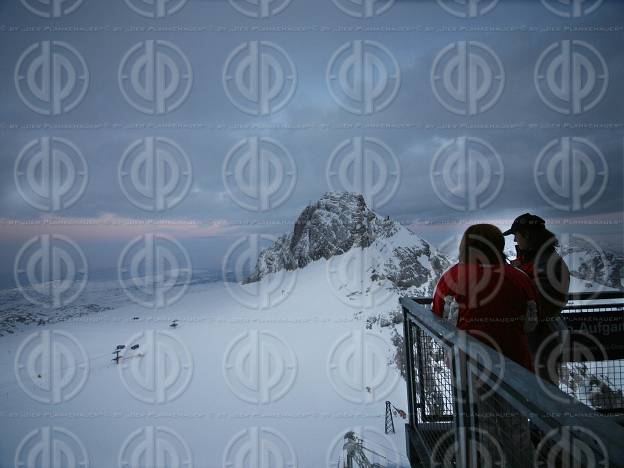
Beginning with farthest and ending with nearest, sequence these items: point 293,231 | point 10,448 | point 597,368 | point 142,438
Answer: point 293,231, point 10,448, point 142,438, point 597,368

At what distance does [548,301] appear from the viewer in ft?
6.12

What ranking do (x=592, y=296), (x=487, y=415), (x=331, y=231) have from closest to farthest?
1. (x=487, y=415)
2. (x=592, y=296)
3. (x=331, y=231)

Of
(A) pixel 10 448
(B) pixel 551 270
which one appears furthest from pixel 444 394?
(A) pixel 10 448

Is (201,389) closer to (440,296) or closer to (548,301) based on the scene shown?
(440,296)

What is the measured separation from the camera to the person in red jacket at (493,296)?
162 cm

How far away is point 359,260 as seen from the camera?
21859 mm

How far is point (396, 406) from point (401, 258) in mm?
9842

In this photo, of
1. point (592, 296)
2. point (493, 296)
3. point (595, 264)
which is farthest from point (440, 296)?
point (595, 264)

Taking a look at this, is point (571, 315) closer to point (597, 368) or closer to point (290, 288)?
point (597, 368)

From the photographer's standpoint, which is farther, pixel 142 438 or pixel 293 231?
pixel 293 231

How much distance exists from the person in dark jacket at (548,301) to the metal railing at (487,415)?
56 centimetres

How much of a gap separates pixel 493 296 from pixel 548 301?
517 mm

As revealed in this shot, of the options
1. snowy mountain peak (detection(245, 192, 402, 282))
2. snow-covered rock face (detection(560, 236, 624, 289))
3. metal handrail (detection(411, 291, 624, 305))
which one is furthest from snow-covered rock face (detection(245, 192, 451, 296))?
metal handrail (detection(411, 291, 624, 305))

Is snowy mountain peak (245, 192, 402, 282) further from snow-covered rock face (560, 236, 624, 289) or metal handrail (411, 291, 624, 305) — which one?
metal handrail (411, 291, 624, 305)
